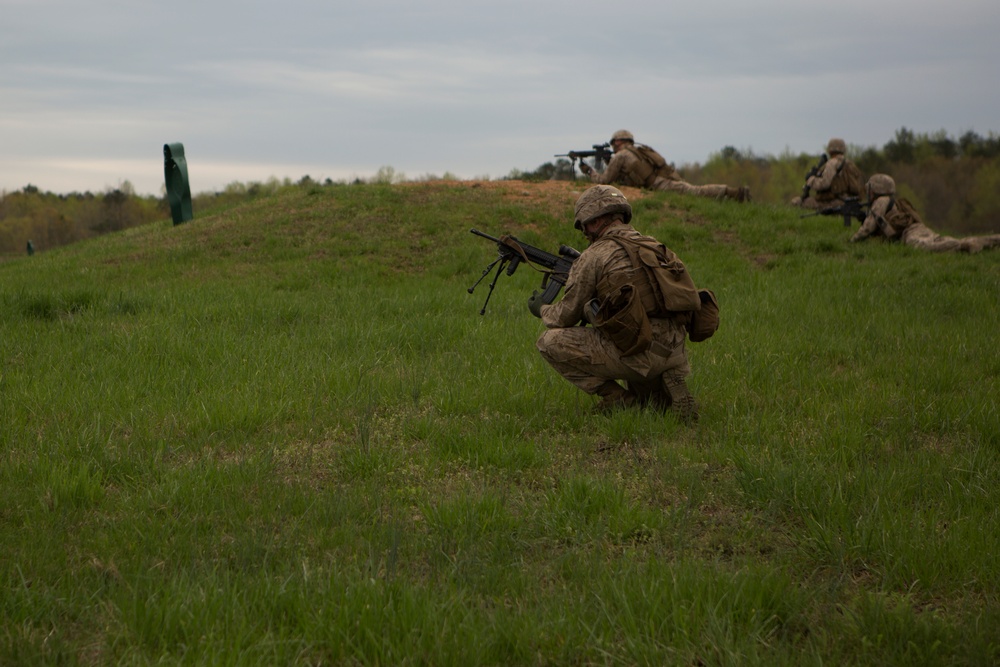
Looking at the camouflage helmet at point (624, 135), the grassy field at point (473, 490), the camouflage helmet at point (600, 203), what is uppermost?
the camouflage helmet at point (624, 135)

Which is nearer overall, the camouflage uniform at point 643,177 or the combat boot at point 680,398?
the combat boot at point 680,398

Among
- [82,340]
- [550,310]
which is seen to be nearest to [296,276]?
[82,340]

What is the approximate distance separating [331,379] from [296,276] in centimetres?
615

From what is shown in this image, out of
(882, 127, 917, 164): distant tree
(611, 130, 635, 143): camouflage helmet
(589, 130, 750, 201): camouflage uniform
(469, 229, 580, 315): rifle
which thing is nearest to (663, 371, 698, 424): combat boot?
(469, 229, 580, 315): rifle

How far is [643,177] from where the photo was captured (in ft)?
64.8

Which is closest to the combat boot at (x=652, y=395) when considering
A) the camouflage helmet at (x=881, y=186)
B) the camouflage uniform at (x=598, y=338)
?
the camouflage uniform at (x=598, y=338)

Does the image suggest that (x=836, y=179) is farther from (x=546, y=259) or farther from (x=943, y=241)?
(x=546, y=259)

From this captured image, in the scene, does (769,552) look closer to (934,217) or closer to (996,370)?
(996,370)

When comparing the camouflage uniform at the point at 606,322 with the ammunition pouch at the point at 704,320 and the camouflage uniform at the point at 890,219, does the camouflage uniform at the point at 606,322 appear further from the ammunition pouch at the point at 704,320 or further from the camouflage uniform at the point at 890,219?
the camouflage uniform at the point at 890,219

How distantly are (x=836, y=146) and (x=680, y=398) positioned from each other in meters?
14.8

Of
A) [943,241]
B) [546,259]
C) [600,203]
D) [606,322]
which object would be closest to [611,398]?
[606,322]

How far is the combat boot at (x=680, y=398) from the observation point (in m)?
6.76

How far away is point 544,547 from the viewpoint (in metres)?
4.72

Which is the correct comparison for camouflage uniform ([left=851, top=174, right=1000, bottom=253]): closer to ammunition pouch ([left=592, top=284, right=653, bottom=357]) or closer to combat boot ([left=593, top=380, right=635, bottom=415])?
combat boot ([left=593, top=380, right=635, bottom=415])
